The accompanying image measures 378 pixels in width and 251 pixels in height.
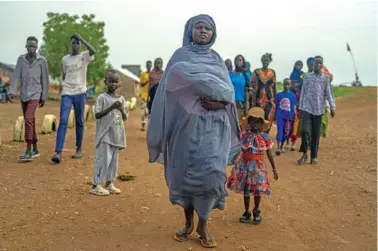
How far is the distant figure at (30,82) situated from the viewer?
814 centimetres

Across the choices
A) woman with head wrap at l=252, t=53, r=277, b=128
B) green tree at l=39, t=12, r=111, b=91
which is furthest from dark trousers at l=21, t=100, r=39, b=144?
green tree at l=39, t=12, r=111, b=91

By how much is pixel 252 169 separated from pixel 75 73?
4.17 metres

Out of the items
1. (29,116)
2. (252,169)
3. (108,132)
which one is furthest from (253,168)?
(29,116)

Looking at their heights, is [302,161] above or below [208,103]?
below

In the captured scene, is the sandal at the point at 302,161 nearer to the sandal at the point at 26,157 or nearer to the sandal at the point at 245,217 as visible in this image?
the sandal at the point at 245,217

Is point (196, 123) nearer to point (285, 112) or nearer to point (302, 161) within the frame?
point (302, 161)

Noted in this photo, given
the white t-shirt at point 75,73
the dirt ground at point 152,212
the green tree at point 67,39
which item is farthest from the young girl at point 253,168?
the green tree at point 67,39

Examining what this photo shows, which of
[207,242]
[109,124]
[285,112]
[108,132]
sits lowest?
[207,242]

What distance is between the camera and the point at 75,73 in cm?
830

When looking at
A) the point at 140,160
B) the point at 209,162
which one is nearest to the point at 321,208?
the point at 209,162

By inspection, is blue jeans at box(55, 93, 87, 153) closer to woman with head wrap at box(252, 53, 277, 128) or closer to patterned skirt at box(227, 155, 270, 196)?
patterned skirt at box(227, 155, 270, 196)

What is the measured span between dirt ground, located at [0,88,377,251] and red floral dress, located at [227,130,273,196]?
42 cm

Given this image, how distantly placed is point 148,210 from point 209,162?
1660 mm

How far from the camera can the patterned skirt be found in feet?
17.5
